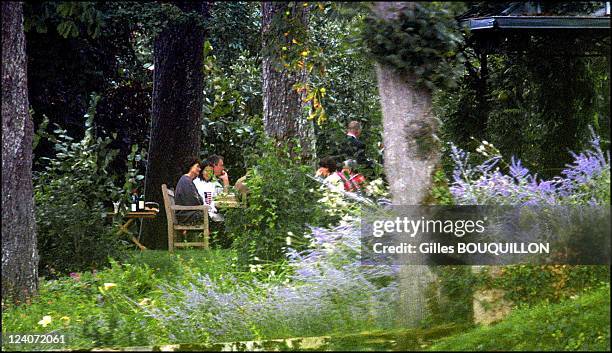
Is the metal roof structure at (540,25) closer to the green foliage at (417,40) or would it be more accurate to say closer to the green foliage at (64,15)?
the green foliage at (417,40)

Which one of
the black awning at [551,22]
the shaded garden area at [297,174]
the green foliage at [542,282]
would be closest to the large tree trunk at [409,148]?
the shaded garden area at [297,174]

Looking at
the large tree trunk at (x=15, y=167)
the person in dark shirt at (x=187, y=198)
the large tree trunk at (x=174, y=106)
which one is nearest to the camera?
the large tree trunk at (x=15, y=167)

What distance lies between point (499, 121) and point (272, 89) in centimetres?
355

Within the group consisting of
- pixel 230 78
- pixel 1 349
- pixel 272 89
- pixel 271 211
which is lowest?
pixel 1 349

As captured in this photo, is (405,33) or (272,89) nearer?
(405,33)

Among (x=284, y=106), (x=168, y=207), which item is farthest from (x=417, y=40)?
(x=168, y=207)

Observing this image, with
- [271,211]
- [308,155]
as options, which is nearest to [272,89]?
[308,155]

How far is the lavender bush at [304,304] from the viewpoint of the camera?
821cm

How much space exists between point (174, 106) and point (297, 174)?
18.3ft

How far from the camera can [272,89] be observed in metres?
13.6

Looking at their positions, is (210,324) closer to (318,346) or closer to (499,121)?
(318,346)

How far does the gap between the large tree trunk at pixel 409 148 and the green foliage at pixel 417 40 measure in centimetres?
9

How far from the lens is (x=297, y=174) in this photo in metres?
11.8

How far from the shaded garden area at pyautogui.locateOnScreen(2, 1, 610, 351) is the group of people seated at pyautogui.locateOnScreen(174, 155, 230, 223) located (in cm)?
55
